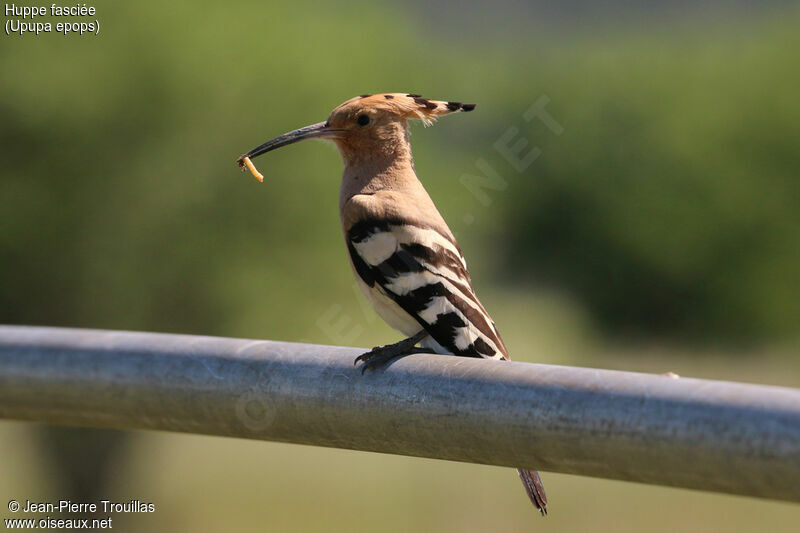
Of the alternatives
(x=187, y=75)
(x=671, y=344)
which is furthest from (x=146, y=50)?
(x=671, y=344)

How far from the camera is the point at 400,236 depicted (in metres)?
2.65

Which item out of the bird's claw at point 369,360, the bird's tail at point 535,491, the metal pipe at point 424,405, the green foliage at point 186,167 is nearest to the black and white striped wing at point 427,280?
the bird's tail at point 535,491

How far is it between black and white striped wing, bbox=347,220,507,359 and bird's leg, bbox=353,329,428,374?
50mm

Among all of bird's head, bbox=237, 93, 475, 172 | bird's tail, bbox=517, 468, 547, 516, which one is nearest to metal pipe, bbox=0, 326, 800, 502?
bird's tail, bbox=517, 468, 547, 516

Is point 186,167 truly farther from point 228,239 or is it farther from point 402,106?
point 402,106

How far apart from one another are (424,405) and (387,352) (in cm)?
67

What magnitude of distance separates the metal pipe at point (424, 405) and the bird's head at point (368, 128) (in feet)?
→ 3.90

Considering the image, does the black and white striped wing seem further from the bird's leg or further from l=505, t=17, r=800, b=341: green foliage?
l=505, t=17, r=800, b=341: green foliage

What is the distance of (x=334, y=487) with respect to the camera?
42.9 feet

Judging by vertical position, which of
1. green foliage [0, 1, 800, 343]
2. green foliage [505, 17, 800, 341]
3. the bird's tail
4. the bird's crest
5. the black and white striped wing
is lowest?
green foliage [505, 17, 800, 341]

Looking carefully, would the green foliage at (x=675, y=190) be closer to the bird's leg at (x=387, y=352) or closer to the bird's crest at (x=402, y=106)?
the bird's crest at (x=402, y=106)

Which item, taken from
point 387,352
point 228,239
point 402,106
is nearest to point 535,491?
point 387,352

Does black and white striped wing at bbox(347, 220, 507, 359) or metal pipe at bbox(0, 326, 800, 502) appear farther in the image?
black and white striped wing at bbox(347, 220, 507, 359)

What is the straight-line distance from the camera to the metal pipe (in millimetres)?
1156
